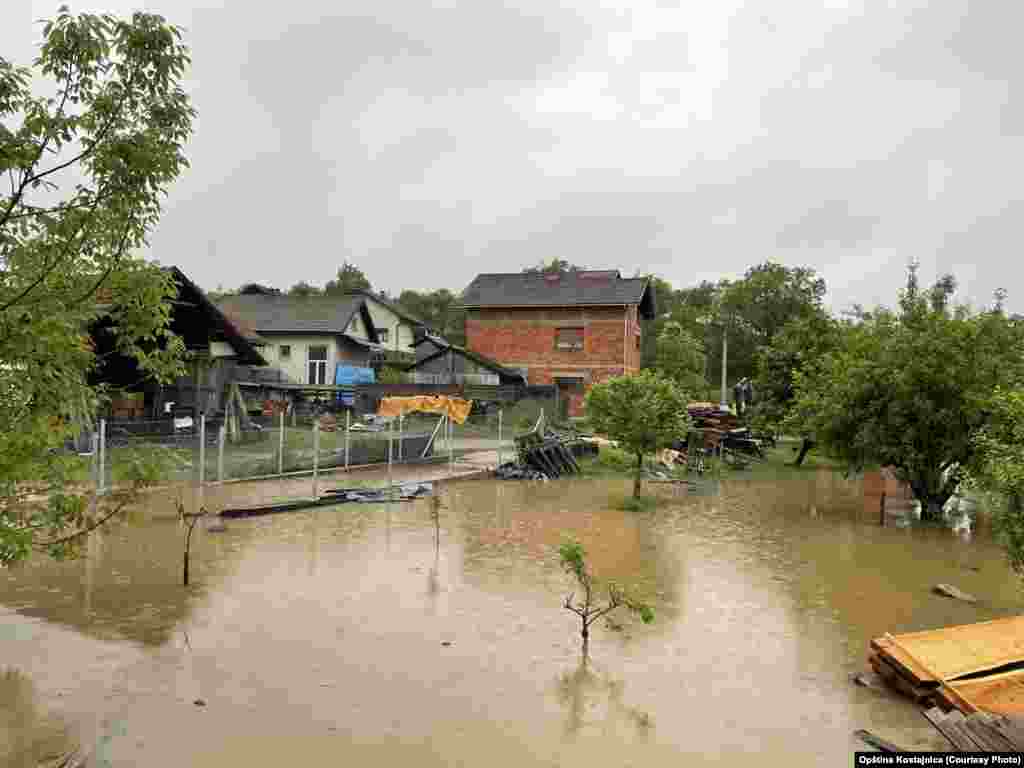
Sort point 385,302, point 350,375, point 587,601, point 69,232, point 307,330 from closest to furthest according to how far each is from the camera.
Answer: point 69,232 → point 587,601 → point 307,330 → point 350,375 → point 385,302

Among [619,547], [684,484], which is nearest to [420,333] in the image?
[684,484]

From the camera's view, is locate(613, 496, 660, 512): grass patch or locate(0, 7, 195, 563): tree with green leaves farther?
locate(613, 496, 660, 512): grass patch

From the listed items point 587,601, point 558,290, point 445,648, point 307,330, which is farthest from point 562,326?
Answer: point 445,648

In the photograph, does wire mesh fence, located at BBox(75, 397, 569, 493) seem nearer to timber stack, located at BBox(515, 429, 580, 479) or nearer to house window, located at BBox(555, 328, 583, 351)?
timber stack, located at BBox(515, 429, 580, 479)

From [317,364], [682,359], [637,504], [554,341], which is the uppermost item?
[554,341]

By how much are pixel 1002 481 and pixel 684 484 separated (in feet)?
56.4

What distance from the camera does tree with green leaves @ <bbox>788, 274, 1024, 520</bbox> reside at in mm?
16969

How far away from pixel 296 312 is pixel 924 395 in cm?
3575

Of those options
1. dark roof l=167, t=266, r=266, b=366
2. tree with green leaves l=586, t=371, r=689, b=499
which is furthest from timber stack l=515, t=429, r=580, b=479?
dark roof l=167, t=266, r=266, b=366

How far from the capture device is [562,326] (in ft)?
151

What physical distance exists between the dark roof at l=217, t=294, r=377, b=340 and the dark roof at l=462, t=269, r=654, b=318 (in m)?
6.95

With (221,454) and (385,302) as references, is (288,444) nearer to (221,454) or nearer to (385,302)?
(221,454)

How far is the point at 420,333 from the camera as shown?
6000 cm

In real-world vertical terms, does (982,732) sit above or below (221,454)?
below
